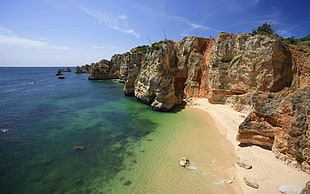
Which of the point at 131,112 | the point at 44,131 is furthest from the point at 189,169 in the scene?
the point at 44,131

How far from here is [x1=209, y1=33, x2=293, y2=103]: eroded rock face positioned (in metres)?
16.5

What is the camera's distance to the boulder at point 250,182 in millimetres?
6922

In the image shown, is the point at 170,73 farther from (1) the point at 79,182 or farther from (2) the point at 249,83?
(1) the point at 79,182

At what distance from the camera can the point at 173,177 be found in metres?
8.00

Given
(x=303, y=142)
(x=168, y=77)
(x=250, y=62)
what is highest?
(x=250, y=62)

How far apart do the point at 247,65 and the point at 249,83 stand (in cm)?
249

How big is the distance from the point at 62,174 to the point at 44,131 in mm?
7712

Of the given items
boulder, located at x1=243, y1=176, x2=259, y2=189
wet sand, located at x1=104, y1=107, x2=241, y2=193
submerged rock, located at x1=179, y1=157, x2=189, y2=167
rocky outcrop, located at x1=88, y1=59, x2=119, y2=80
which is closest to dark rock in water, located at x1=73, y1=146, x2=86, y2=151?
wet sand, located at x1=104, y1=107, x2=241, y2=193

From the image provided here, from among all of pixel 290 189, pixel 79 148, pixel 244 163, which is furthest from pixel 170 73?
pixel 290 189

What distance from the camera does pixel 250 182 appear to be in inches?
279

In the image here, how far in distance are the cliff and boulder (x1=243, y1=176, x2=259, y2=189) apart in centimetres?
276

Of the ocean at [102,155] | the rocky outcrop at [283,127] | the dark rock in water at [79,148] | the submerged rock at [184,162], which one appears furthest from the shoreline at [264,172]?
the dark rock in water at [79,148]

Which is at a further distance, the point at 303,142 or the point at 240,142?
the point at 240,142

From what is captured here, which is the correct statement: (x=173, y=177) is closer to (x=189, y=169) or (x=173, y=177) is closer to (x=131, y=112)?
(x=189, y=169)
